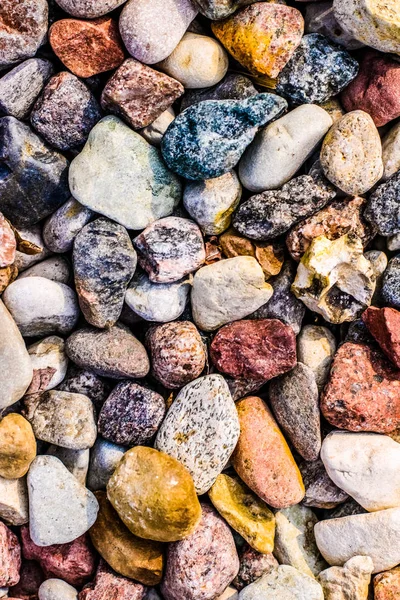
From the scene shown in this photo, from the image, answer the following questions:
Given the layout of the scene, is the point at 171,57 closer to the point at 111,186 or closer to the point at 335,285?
the point at 111,186

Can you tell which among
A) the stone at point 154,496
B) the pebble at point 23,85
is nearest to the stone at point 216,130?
the pebble at point 23,85

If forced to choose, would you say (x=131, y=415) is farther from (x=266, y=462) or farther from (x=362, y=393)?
(x=362, y=393)

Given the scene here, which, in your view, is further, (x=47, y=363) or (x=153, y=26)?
(x=47, y=363)

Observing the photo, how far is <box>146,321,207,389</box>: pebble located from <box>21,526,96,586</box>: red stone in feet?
1.39

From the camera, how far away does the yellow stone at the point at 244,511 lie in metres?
1.29

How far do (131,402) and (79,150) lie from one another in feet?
1.91

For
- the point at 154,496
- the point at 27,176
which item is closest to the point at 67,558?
the point at 154,496

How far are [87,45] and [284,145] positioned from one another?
47 centimetres

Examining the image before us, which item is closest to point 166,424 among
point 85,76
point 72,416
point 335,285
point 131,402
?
point 131,402

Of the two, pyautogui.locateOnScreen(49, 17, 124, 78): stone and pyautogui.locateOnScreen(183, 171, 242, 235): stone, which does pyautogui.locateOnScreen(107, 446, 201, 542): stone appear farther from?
pyautogui.locateOnScreen(49, 17, 124, 78): stone

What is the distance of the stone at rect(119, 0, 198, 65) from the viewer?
3.85 feet

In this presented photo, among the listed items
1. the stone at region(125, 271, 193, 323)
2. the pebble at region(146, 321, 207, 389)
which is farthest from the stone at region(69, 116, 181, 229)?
the pebble at region(146, 321, 207, 389)

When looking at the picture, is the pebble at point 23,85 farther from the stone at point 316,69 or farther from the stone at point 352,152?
the stone at point 352,152

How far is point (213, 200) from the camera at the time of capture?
127cm
